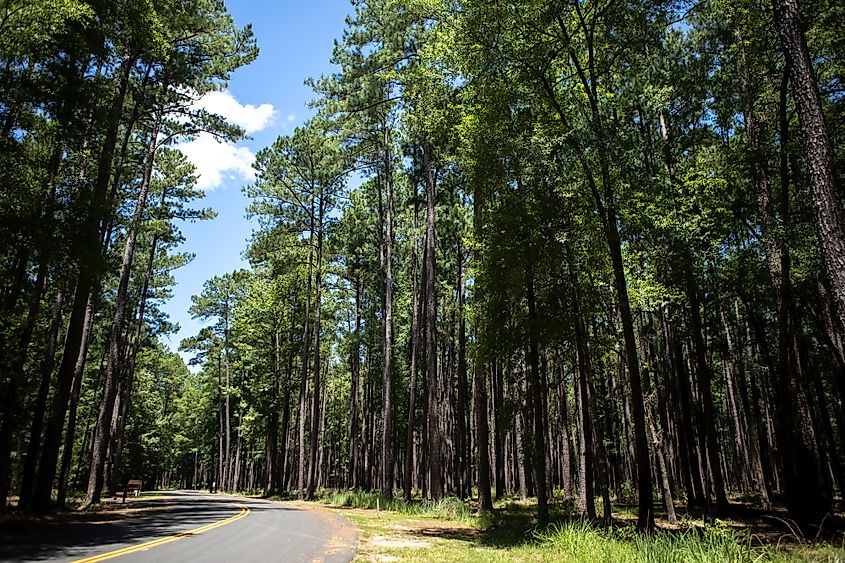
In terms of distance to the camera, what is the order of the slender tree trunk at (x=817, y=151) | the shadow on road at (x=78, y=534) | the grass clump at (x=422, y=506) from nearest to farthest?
the slender tree trunk at (x=817, y=151) < the shadow on road at (x=78, y=534) < the grass clump at (x=422, y=506)

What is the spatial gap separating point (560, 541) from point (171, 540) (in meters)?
7.70

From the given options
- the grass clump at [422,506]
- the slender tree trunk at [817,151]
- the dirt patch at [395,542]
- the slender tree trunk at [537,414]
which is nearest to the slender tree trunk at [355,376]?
the grass clump at [422,506]

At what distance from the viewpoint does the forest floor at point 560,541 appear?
22.9 feet

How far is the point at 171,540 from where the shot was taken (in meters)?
9.60

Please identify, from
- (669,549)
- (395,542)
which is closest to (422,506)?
(395,542)

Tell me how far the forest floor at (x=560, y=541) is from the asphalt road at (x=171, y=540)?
0.99m

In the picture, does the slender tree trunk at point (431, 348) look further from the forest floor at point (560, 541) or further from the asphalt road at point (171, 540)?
the asphalt road at point (171, 540)

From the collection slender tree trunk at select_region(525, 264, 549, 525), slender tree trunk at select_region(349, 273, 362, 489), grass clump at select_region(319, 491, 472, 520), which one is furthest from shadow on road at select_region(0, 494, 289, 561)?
slender tree trunk at select_region(349, 273, 362, 489)

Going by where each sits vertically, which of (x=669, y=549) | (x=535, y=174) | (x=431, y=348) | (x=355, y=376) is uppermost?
(x=535, y=174)

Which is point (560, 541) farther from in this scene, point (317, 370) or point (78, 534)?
point (317, 370)

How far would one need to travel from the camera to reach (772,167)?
16781 millimetres

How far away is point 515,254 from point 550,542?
289 inches

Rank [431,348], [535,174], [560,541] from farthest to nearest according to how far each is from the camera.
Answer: [431,348]
[535,174]
[560,541]

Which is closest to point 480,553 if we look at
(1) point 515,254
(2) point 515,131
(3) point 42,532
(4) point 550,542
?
(4) point 550,542
